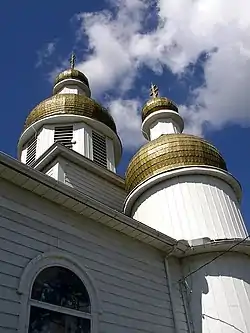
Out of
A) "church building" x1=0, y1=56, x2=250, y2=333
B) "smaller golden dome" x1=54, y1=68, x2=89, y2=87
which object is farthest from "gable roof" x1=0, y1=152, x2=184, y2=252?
"smaller golden dome" x1=54, y1=68, x2=89, y2=87

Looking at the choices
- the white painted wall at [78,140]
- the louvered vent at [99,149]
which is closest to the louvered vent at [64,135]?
the white painted wall at [78,140]

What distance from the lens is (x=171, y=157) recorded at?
41.2ft

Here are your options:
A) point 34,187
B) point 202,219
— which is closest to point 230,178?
point 202,219

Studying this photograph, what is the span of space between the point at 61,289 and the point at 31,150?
32.8 ft

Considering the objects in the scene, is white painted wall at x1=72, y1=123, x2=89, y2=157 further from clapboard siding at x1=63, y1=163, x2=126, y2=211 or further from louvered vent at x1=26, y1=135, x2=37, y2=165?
louvered vent at x1=26, y1=135, x2=37, y2=165

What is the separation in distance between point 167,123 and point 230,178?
525 centimetres

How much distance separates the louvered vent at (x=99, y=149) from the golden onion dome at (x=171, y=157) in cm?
282

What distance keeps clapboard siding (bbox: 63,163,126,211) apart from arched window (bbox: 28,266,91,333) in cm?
604

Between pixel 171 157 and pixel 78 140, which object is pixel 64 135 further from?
pixel 171 157

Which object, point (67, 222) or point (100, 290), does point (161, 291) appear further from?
point (67, 222)

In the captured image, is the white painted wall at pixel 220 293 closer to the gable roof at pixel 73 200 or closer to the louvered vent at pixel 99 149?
the gable roof at pixel 73 200

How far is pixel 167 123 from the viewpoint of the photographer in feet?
55.8

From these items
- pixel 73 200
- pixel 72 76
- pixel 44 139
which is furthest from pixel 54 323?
pixel 72 76

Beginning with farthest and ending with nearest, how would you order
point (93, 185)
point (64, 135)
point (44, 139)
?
1. point (64, 135)
2. point (44, 139)
3. point (93, 185)
